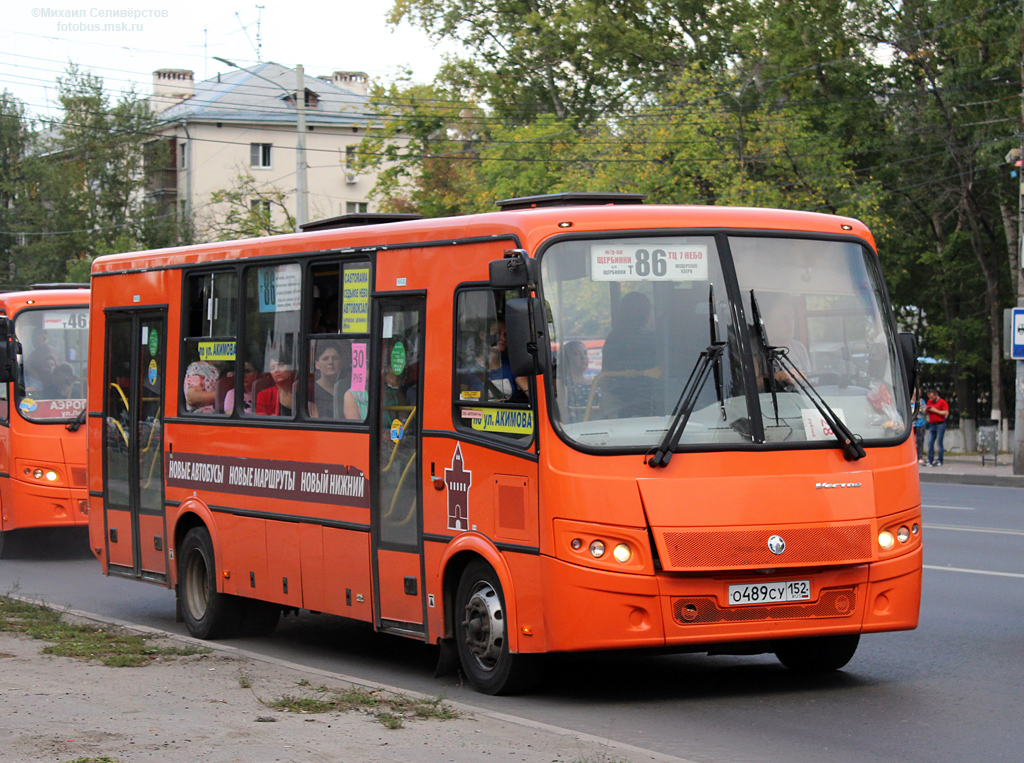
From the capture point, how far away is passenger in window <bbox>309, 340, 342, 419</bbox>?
9945mm

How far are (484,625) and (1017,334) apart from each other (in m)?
22.0

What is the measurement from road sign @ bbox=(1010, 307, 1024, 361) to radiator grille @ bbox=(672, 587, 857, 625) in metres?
21.4

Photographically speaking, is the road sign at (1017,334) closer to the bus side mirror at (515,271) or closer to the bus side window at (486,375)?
the bus side window at (486,375)

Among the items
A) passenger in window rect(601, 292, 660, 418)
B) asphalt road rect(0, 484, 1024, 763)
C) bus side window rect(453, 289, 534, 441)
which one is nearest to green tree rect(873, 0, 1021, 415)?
asphalt road rect(0, 484, 1024, 763)

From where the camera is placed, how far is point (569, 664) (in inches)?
378

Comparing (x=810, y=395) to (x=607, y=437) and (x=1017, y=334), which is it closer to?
(x=607, y=437)

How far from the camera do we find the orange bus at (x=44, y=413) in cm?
1733

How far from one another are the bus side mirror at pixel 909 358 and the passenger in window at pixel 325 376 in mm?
3570

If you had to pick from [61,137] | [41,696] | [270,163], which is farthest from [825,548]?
[61,137]

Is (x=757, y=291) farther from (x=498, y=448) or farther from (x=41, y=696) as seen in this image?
(x=41, y=696)

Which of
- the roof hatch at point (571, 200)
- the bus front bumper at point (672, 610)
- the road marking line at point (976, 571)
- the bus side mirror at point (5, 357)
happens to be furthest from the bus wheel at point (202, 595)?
the road marking line at point (976, 571)

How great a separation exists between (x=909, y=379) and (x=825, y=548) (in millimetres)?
1335

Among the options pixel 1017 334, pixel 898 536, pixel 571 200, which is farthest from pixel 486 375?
pixel 1017 334

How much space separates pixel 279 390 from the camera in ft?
34.6
